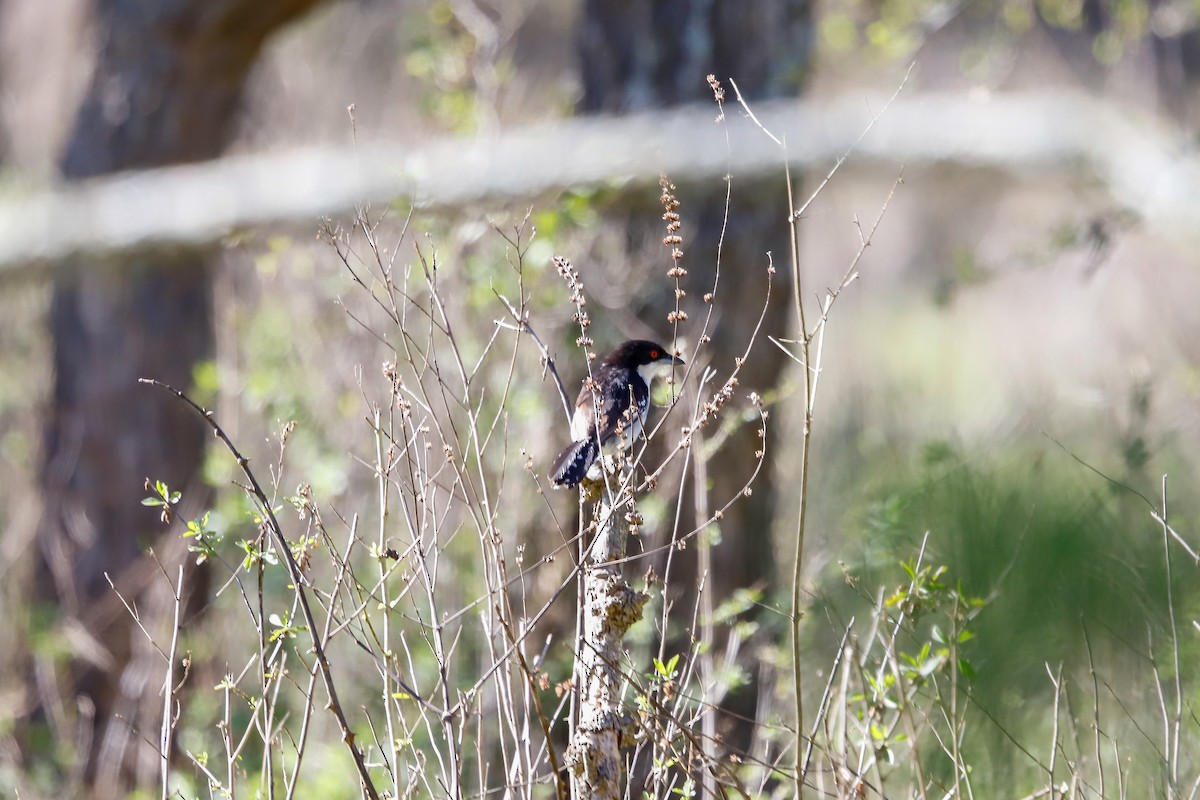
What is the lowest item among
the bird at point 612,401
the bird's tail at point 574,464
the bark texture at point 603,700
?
the bark texture at point 603,700

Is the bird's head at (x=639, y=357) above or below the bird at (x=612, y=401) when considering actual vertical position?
above

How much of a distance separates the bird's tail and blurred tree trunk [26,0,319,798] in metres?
3.73

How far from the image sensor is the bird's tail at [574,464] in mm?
3464

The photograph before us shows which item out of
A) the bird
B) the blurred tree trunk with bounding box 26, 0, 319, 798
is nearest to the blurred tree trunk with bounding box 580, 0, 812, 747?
the bird

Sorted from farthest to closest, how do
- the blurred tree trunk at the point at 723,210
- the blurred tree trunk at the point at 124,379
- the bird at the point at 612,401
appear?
the blurred tree trunk at the point at 124,379
the blurred tree trunk at the point at 723,210
the bird at the point at 612,401

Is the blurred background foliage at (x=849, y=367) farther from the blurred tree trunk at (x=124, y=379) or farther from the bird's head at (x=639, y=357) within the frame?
the bird's head at (x=639, y=357)

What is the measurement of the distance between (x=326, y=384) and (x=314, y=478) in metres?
1.27

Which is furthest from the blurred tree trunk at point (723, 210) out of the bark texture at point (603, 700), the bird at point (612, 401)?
the bark texture at point (603, 700)

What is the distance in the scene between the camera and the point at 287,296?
26.2ft

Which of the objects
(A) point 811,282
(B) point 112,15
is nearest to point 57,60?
(B) point 112,15

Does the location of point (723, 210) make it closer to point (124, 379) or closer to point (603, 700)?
point (603, 700)

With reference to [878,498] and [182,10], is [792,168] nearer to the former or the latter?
[878,498]

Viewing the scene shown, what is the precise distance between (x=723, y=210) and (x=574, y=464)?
7.14 ft

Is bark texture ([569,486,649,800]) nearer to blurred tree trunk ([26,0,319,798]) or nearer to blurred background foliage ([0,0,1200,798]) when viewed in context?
blurred background foliage ([0,0,1200,798])
